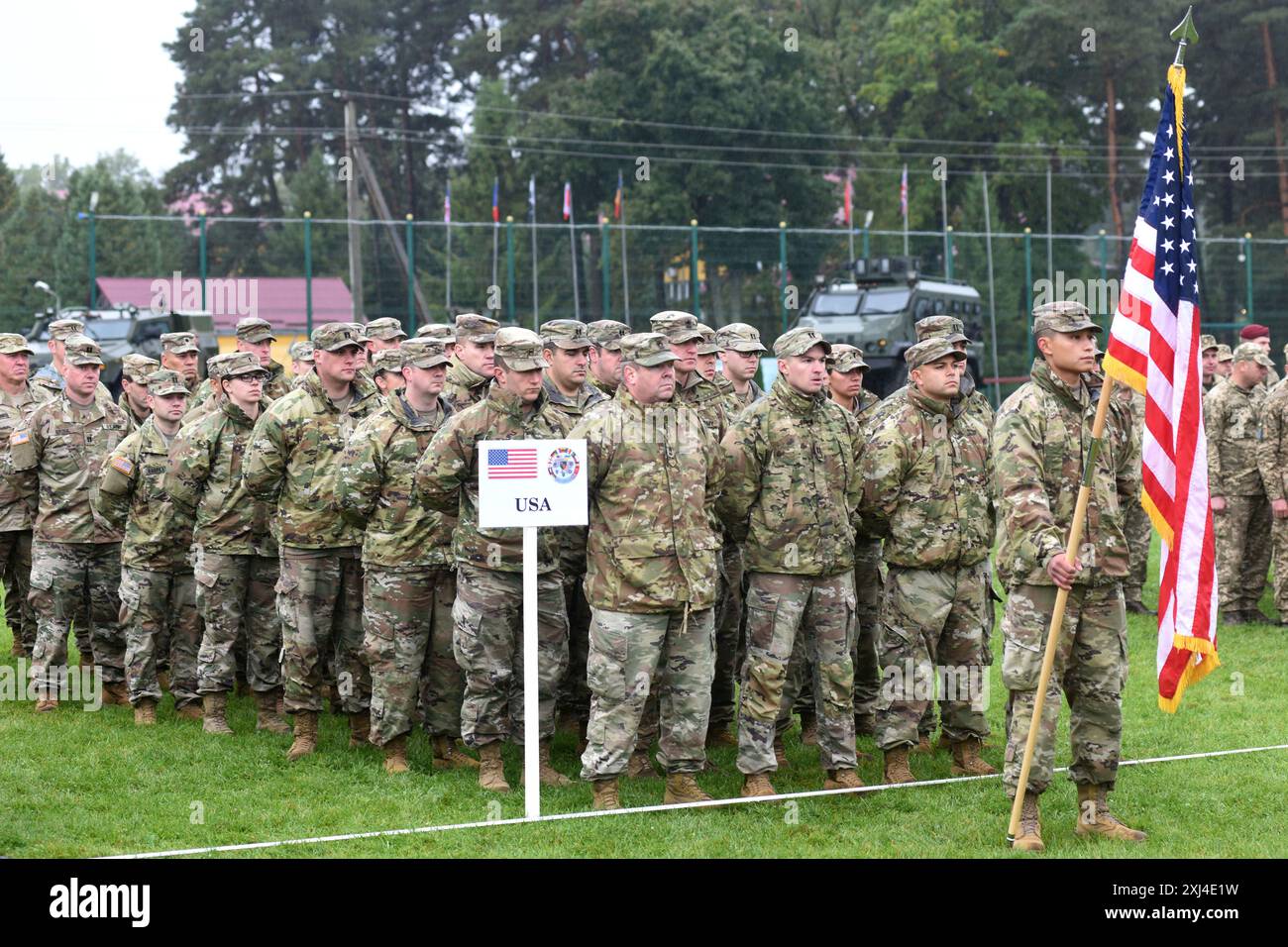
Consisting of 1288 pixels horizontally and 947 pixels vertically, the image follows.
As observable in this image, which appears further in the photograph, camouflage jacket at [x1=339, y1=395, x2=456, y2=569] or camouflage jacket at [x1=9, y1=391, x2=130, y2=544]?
camouflage jacket at [x1=9, y1=391, x2=130, y2=544]

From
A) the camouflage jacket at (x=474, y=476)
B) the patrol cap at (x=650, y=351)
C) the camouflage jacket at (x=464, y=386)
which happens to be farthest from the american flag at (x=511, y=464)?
the camouflage jacket at (x=464, y=386)

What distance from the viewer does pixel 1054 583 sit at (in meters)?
6.95

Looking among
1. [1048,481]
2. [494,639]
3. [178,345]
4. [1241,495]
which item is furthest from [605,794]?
[1241,495]

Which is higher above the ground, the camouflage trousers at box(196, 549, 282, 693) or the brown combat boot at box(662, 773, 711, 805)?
the camouflage trousers at box(196, 549, 282, 693)

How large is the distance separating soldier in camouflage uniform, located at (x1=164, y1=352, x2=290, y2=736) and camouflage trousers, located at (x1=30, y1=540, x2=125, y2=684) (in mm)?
1140

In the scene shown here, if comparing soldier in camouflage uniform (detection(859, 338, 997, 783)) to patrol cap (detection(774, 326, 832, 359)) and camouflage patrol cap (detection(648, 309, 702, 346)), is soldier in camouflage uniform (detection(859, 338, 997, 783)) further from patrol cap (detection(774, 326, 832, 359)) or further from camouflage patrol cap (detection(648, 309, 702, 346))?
camouflage patrol cap (detection(648, 309, 702, 346))

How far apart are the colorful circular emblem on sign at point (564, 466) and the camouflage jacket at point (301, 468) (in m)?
2.04

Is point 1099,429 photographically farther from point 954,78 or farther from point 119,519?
point 954,78

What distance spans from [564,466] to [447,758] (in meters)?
2.32

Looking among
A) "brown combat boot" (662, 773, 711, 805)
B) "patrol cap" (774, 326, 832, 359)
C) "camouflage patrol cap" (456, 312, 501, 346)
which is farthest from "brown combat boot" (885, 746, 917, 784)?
"camouflage patrol cap" (456, 312, 501, 346)

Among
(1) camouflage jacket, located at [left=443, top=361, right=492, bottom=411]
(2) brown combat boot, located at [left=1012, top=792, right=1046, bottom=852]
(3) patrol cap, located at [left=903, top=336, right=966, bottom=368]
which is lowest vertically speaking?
(2) brown combat boot, located at [left=1012, top=792, right=1046, bottom=852]

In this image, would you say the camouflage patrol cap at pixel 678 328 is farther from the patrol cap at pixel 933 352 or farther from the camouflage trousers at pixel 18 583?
the camouflage trousers at pixel 18 583

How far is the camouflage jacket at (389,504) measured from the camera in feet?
28.7

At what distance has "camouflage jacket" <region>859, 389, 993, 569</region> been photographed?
8.41 m
